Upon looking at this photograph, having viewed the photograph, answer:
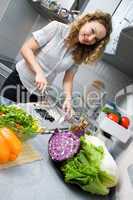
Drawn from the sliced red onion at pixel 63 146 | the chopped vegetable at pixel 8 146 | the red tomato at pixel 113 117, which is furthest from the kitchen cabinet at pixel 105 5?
the chopped vegetable at pixel 8 146

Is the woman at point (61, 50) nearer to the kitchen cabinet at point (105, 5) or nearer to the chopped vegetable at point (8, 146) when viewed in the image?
the chopped vegetable at point (8, 146)

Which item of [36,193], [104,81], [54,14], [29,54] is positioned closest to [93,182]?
[36,193]

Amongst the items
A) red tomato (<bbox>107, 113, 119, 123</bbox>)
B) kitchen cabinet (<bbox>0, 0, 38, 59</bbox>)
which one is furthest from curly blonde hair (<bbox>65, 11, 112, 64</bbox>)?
kitchen cabinet (<bbox>0, 0, 38, 59</bbox>)

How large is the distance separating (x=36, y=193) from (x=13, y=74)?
835mm

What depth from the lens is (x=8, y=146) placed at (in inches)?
31.0

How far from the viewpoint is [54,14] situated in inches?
85.2

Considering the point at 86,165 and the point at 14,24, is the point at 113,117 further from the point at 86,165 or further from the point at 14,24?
the point at 14,24

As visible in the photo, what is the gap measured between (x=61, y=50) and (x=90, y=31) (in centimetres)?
18

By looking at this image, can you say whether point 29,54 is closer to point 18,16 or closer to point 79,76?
point 79,76

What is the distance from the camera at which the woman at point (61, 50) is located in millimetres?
1355

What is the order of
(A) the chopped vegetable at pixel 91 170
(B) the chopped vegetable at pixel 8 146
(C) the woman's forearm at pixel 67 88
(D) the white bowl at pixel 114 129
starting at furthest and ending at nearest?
(C) the woman's forearm at pixel 67 88 < (D) the white bowl at pixel 114 129 < (A) the chopped vegetable at pixel 91 170 < (B) the chopped vegetable at pixel 8 146

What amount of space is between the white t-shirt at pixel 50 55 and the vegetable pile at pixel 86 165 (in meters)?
0.56

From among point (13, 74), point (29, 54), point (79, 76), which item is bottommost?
point (79, 76)

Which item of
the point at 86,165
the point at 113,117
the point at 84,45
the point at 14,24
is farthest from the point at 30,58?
the point at 14,24
